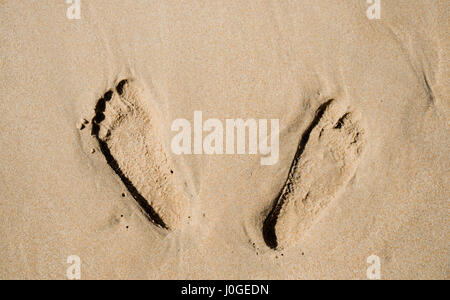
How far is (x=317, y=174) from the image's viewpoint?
7.88 feet

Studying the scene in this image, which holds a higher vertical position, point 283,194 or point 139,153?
point 139,153

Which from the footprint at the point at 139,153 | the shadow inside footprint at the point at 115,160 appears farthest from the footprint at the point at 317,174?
the shadow inside footprint at the point at 115,160

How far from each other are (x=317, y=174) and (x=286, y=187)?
8.9 inches

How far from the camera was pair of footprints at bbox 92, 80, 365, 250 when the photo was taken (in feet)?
7.86

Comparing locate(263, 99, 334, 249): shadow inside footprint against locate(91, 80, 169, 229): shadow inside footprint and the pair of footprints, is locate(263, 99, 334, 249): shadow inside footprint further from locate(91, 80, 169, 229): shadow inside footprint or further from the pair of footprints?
locate(91, 80, 169, 229): shadow inside footprint

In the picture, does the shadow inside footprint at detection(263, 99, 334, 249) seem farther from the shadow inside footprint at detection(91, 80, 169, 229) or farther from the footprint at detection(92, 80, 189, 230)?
the shadow inside footprint at detection(91, 80, 169, 229)

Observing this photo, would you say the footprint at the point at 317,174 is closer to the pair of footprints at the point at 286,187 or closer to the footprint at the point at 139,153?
the pair of footprints at the point at 286,187

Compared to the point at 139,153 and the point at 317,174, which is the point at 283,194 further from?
the point at 139,153

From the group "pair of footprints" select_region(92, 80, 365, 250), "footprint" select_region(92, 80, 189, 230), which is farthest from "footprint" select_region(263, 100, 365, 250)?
→ "footprint" select_region(92, 80, 189, 230)

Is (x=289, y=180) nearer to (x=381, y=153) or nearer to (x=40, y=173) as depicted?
(x=381, y=153)

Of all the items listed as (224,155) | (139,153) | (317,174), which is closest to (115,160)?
(139,153)

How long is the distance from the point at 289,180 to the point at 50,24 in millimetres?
1997

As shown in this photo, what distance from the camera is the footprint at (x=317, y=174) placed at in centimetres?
239
